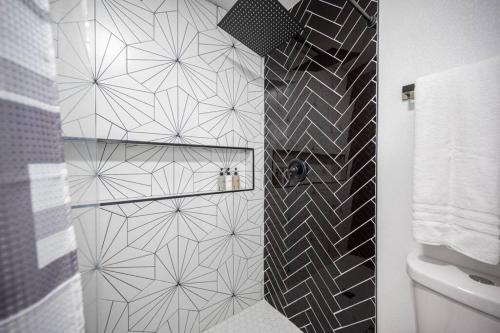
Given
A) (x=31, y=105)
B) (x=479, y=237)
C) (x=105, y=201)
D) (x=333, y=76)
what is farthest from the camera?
(x=333, y=76)

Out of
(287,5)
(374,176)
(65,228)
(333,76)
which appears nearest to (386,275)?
(374,176)

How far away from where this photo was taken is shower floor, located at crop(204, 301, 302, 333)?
136 centimetres

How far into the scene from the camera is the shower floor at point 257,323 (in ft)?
4.47

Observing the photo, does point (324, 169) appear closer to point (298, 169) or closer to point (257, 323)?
point (298, 169)

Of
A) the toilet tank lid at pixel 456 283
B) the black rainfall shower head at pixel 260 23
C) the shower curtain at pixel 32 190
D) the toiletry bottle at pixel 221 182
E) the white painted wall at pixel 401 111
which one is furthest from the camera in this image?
the toiletry bottle at pixel 221 182

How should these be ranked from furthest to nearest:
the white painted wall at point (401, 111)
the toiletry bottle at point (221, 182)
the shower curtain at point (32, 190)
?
the toiletry bottle at point (221, 182) < the white painted wall at point (401, 111) < the shower curtain at point (32, 190)

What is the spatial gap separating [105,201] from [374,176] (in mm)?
1415

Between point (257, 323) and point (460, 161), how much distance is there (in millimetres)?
1562

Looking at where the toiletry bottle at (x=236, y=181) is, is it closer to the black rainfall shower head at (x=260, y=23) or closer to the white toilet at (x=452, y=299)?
the black rainfall shower head at (x=260, y=23)

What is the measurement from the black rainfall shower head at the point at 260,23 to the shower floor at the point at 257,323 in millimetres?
2006

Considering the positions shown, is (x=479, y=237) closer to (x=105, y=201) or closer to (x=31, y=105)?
(x=31, y=105)

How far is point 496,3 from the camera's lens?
67 cm

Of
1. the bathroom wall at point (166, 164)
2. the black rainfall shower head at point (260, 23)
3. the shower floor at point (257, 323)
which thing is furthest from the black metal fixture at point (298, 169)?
the shower floor at point (257, 323)

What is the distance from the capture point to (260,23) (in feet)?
3.66
